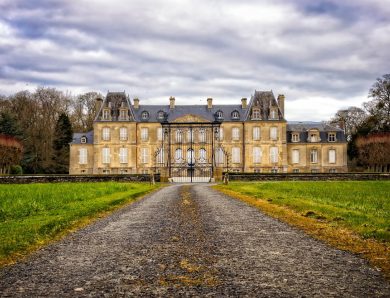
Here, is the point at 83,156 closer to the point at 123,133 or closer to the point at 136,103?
the point at 123,133

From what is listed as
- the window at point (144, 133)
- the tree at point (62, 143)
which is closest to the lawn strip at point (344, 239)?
the window at point (144, 133)

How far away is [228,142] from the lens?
54.2 metres

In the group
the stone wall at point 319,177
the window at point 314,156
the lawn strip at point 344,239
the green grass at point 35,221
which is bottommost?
the lawn strip at point 344,239

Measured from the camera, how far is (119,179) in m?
32.4

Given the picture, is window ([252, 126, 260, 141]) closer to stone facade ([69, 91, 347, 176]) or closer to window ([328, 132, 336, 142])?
→ stone facade ([69, 91, 347, 176])

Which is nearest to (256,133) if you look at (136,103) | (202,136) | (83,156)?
(202,136)

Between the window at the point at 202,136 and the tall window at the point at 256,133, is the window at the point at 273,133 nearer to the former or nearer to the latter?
the tall window at the point at 256,133

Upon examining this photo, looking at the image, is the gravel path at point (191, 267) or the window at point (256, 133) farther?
the window at point (256, 133)

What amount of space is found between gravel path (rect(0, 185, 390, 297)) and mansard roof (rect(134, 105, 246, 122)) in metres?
47.0

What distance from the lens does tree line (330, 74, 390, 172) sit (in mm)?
45656

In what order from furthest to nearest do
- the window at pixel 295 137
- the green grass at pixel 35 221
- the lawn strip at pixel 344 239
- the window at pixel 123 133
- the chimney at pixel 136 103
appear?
1. the chimney at pixel 136 103
2. the window at pixel 295 137
3. the window at pixel 123 133
4. the green grass at pixel 35 221
5. the lawn strip at pixel 344 239

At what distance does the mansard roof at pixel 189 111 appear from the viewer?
54750 millimetres

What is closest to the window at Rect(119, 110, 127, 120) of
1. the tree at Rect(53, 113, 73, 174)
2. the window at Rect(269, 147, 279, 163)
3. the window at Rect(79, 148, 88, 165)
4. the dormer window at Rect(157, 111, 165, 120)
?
the dormer window at Rect(157, 111, 165, 120)

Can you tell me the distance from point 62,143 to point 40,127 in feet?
11.5
